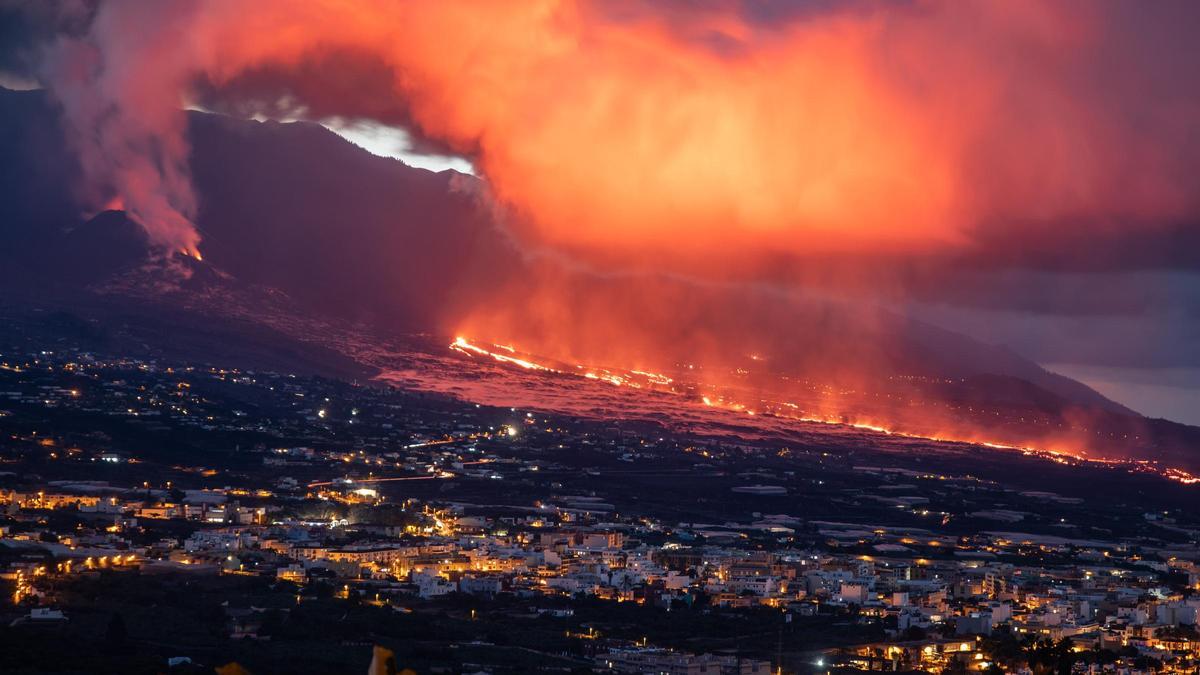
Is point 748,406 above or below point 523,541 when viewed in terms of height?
above

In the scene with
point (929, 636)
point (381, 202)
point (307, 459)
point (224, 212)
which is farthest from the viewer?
point (381, 202)

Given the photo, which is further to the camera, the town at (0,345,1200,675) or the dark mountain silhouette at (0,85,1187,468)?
the dark mountain silhouette at (0,85,1187,468)

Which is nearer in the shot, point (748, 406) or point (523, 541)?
point (523, 541)

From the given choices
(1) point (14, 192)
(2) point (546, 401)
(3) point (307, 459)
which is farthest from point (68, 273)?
(3) point (307, 459)

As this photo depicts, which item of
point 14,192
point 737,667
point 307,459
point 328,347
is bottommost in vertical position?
point 737,667

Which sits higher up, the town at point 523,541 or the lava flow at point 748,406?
the lava flow at point 748,406

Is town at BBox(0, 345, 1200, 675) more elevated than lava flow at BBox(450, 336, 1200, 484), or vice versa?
lava flow at BBox(450, 336, 1200, 484)

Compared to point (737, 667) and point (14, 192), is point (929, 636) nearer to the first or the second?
point (737, 667)

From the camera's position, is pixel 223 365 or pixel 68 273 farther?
pixel 68 273
